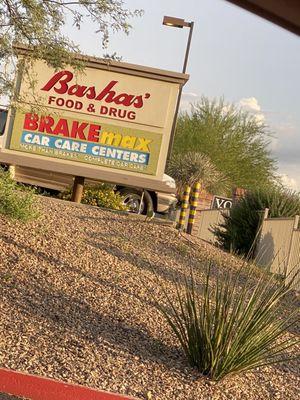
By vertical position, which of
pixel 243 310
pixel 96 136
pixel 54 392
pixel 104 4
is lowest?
pixel 54 392

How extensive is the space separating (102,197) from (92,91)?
2.46 meters

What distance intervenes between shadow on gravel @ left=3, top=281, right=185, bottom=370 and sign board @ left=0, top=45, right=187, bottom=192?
25.6ft

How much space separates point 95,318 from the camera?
8.53 m

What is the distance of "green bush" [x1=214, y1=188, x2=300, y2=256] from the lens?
62.5ft

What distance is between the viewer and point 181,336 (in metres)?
7.90

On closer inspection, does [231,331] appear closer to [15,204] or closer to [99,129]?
[15,204]

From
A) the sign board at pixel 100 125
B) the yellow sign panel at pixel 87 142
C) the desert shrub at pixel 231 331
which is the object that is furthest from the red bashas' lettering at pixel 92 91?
the desert shrub at pixel 231 331

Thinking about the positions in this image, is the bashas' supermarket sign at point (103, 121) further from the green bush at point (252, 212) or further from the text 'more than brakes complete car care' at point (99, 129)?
the green bush at point (252, 212)

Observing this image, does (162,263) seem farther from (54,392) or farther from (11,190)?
(54,392)

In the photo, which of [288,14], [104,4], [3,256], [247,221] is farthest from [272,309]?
[247,221]

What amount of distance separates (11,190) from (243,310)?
5.82 metres

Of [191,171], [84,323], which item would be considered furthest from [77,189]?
[191,171]

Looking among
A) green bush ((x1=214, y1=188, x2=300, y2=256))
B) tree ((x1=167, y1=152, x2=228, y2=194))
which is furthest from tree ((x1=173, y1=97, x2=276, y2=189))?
green bush ((x1=214, y1=188, x2=300, y2=256))

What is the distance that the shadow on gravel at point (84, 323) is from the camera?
7.77m
